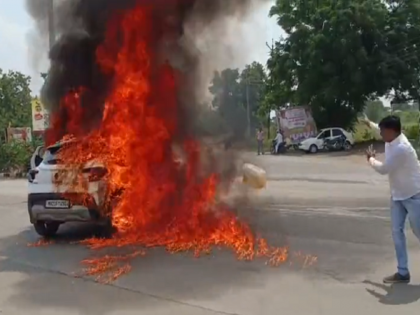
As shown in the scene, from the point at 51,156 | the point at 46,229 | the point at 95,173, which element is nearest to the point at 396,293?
the point at 95,173

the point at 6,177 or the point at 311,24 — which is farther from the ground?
the point at 311,24

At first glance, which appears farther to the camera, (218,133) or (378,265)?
(218,133)

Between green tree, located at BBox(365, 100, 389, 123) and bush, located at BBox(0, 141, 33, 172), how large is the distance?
23245mm

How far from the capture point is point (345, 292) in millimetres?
5992

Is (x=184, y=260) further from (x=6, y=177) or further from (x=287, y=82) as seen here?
(x=287, y=82)

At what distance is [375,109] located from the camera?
4388 cm

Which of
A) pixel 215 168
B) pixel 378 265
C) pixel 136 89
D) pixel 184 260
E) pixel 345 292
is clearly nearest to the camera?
pixel 345 292

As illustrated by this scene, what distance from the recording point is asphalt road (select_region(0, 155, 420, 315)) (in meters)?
5.69

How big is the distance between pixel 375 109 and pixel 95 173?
37.7 meters

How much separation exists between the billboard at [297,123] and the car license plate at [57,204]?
31.4m

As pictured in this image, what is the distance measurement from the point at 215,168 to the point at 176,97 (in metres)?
1.31

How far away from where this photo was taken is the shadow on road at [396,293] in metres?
5.67

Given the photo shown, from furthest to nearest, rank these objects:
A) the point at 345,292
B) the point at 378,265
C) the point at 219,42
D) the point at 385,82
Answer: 1. the point at 385,82
2. the point at 219,42
3. the point at 378,265
4. the point at 345,292

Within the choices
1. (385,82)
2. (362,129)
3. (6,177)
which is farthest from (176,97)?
(362,129)
